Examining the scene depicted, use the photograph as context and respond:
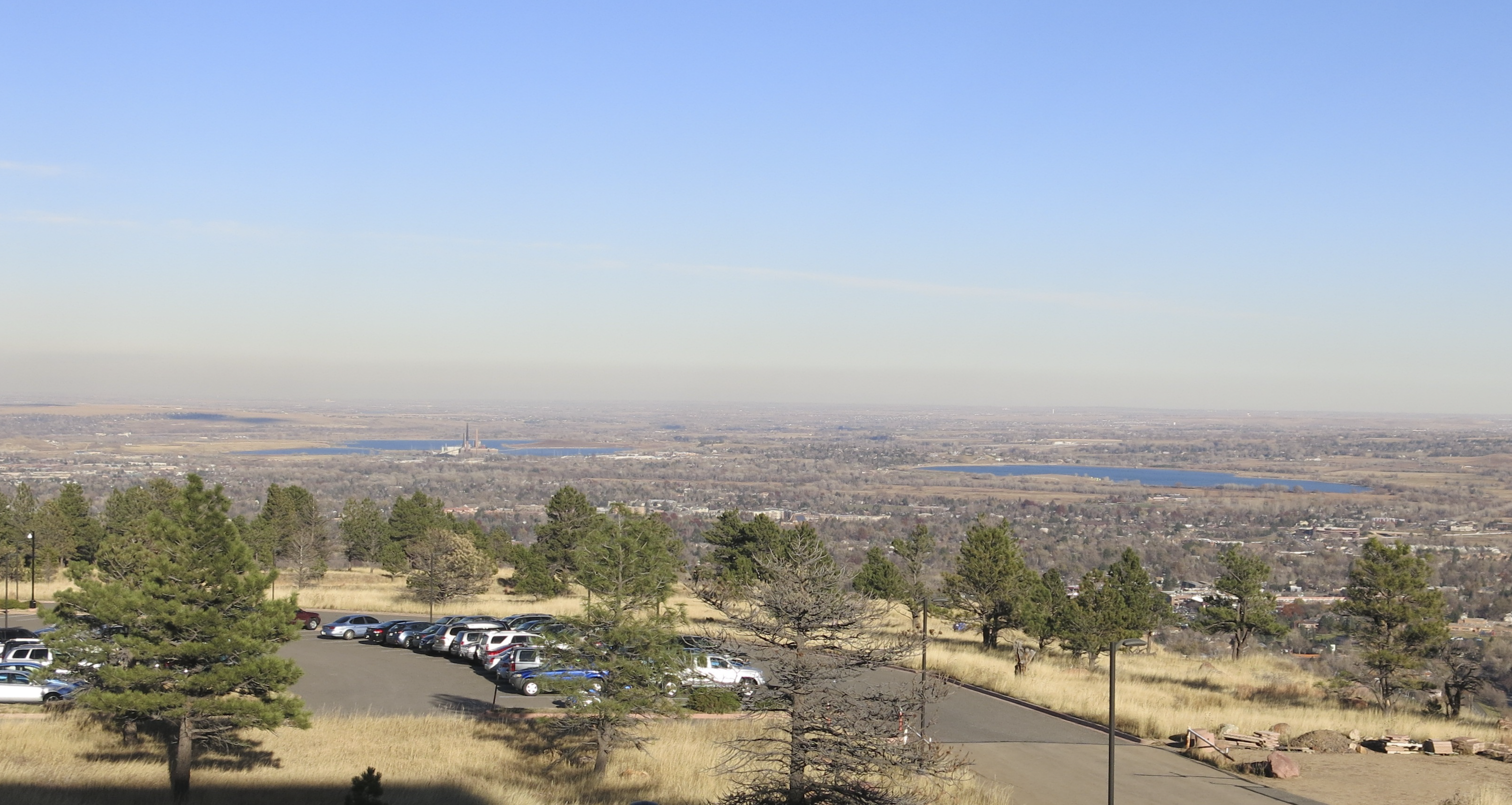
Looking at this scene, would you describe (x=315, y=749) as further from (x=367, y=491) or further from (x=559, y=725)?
(x=367, y=491)

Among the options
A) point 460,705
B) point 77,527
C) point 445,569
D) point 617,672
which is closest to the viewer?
point 617,672

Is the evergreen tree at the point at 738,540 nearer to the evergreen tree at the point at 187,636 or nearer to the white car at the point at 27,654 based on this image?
the white car at the point at 27,654

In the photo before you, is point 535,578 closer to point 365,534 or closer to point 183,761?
point 365,534

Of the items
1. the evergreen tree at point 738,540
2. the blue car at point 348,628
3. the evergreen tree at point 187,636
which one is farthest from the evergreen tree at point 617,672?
the blue car at point 348,628

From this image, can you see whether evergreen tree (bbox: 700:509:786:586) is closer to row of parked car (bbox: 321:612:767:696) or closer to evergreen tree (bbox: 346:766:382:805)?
row of parked car (bbox: 321:612:767:696)

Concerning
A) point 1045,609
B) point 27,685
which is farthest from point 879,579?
point 27,685

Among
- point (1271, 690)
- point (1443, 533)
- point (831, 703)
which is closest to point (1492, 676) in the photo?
point (1271, 690)
